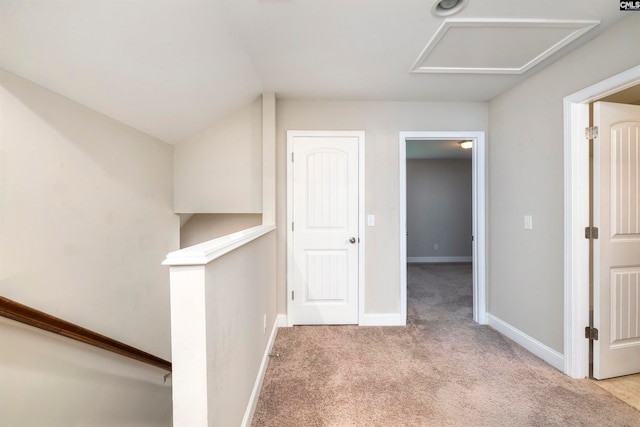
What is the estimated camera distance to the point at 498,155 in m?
2.49

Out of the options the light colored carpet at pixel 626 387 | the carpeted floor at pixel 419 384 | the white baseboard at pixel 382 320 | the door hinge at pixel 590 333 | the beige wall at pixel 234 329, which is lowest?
the carpeted floor at pixel 419 384

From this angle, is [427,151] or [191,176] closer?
[191,176]

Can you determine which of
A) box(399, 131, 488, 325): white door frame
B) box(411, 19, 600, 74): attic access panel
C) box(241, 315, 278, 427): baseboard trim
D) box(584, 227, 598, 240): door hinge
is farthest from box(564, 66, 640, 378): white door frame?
box(241, 315, 278, 427): baseboard trim

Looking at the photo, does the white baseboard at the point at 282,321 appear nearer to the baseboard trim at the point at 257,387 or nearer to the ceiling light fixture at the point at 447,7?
the baseboard trim at the point at 257,387

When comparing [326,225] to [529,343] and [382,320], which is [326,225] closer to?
[382,320]

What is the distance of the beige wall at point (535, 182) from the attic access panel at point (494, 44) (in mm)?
205

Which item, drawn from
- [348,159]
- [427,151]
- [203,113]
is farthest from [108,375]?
[427,151]

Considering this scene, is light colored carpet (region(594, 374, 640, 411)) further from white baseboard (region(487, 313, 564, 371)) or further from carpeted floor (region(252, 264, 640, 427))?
white baseboard (region(487, 313, 564, 371))

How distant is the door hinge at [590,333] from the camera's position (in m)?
1.73

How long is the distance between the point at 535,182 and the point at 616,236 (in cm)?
62

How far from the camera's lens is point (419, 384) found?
172 centimetres

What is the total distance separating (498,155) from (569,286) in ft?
4.37

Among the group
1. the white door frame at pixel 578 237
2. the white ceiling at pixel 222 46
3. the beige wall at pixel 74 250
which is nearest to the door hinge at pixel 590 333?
the white door frame at pixel 578 237

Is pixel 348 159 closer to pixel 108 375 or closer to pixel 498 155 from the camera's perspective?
pixel 498 155
